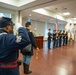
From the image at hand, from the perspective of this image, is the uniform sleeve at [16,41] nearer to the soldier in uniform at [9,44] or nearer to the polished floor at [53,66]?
the soldier in uniform at [9,44]

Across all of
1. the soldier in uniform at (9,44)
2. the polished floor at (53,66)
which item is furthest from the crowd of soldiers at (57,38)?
the soldier in uniform at (9,44)

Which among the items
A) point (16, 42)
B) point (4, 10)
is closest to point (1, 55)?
point (16, 42)

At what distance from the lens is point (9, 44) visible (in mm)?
1092

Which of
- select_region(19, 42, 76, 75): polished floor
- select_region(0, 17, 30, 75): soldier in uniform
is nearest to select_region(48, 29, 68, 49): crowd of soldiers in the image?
select_region(19, 42, 76, 75): polished floor

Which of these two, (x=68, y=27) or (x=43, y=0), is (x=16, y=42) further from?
(x=68, y=27)

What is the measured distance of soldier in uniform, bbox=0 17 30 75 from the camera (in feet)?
3.55

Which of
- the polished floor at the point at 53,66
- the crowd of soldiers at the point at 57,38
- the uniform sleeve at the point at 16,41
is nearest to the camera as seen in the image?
the uniform sleeve at the point at 16,41

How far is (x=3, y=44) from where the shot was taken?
3.70ft

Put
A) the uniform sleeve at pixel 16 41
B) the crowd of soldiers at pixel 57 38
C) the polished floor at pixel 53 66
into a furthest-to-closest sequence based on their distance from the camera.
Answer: the crowd of soldiers at pixel 57 38 < the polished floor at pixel 53 66 < the uniform sleeve at pixel 16 41

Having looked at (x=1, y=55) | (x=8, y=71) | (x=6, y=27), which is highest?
(x=6, y=27)

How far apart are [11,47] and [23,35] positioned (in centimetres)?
18

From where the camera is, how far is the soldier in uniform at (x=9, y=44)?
108cm

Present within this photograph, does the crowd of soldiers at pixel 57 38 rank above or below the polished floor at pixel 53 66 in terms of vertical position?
above

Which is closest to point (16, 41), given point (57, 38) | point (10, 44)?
point (10, 44)
